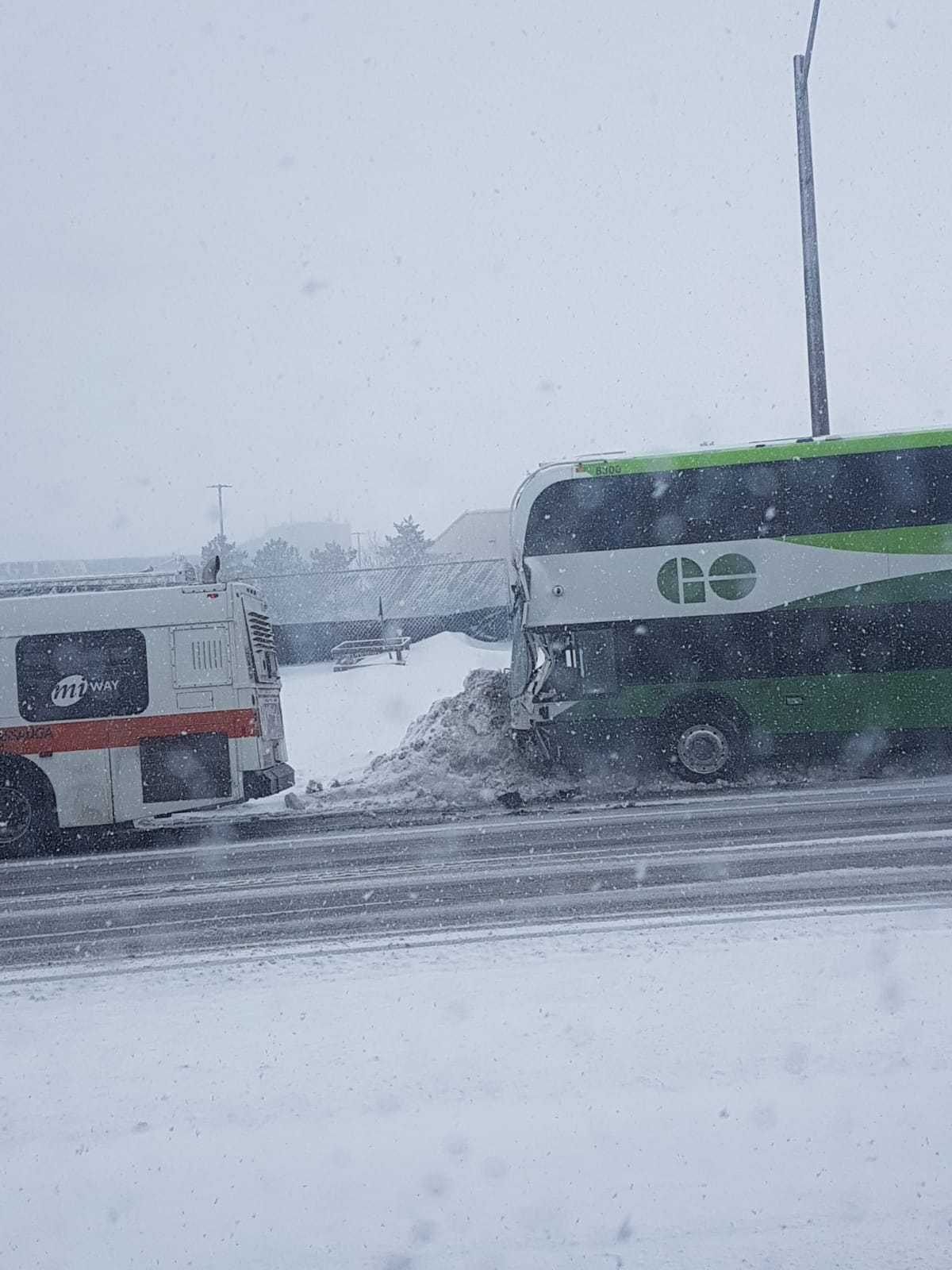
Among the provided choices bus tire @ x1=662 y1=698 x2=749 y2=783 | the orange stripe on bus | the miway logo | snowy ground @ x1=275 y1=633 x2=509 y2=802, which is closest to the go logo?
bus tire @ x1=662 y1=698 x2=749 y2=783

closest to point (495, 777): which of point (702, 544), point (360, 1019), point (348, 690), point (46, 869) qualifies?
point (702, 544)

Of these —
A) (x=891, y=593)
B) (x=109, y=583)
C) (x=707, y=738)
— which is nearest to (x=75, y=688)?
(x=109, y=583)

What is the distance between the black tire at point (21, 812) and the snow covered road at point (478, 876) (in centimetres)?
50

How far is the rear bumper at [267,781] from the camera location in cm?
1270

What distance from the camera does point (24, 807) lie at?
1269cm

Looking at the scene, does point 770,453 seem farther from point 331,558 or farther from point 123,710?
point 331,558

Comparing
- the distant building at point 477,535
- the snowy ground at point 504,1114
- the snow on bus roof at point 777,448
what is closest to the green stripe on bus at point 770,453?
the snow on bus roof at point 777,448

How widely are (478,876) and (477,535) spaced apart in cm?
6700

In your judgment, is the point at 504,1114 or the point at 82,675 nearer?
the point at 504,1114

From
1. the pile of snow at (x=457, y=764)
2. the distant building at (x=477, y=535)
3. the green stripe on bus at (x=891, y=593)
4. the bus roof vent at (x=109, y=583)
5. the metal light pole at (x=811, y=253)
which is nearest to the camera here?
the bus roof vent at (x=109, y=583)

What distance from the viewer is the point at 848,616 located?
1393 centimetres

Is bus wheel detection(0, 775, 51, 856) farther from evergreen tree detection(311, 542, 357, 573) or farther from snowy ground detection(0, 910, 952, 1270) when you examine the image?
evergreen tree detection(311, 542, 357, 573)

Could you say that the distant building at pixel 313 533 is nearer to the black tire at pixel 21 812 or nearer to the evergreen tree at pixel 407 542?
the evergreen tree at pixel 407 542

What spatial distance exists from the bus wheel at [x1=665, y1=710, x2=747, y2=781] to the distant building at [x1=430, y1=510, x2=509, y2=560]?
182 ft
